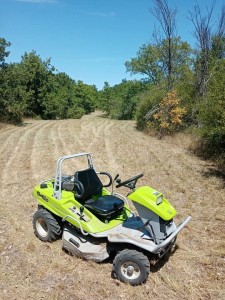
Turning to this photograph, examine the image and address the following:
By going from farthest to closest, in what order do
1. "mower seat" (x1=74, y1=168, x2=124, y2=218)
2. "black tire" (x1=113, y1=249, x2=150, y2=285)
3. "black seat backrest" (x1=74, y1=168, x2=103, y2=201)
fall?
"black seat backrest" (x1=74, y1=168, x2=103, y2=201), "mower seat" (x1=74, y1=168, x2=124, y2=218), "black tire" (x1=113, y1=249, x2=150, y2=285)

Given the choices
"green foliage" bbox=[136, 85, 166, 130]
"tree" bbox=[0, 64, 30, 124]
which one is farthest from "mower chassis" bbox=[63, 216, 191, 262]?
"tree" bbox=[0, 64, 30, 124]

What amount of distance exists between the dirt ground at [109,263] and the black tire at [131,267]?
0.11m

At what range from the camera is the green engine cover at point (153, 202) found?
463cm

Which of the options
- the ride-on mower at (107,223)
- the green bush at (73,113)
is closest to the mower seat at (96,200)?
the ride-on mower at (107,223)

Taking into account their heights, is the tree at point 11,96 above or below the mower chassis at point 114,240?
above

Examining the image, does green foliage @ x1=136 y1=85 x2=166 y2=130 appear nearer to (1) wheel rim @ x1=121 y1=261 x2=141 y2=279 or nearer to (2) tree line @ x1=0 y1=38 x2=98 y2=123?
(2) tree line @ x1=0 y1=38 x2=98 y2=123

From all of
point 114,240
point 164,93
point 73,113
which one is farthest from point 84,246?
point 73,113

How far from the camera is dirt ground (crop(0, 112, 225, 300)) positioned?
4.64 meters

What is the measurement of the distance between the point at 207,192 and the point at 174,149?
6.44 m

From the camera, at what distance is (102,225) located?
17.1 ft

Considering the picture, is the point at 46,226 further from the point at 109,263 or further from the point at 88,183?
the point at 109,263

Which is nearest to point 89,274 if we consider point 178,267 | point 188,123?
point 178,267

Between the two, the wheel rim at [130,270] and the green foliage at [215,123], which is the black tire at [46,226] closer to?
the wheel rim at [130,270]

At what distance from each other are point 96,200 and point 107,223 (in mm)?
518
